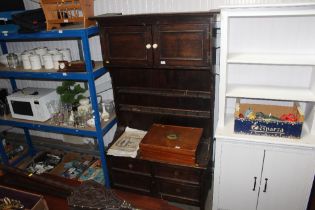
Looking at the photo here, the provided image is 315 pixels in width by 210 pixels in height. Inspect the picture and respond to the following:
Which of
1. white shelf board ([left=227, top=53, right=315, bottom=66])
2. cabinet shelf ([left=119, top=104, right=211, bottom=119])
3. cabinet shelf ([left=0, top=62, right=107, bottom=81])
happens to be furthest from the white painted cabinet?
cabinet shelf ([left=0, top=62, right=107, bottom=81])

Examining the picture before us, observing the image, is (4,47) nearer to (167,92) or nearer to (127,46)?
(127,46)

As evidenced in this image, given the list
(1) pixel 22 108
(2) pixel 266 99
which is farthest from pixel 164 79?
(1) pixel 22 108

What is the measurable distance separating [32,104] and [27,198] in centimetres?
162

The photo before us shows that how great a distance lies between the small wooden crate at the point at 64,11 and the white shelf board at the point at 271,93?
1.38 metres

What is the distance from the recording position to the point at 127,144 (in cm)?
260

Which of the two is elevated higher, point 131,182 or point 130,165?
point 130,165

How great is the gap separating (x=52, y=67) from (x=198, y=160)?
1.66 metres

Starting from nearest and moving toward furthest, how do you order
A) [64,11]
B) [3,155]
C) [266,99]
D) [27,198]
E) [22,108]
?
[27,198] < [266,99] < [64,11] < [22,108] < [3,155]

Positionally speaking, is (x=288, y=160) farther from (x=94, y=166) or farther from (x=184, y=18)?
(x=94, y=166)

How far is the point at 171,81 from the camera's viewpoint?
8.16 ft

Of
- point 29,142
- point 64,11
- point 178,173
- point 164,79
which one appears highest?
point 64,11

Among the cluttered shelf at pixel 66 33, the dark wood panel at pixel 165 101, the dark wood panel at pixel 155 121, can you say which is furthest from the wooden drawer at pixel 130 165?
the cluttered shelf at pixel 66 33

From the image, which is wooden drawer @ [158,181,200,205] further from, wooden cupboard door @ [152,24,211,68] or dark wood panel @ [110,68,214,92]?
wooden cupboard door @ [152,24,211,68]

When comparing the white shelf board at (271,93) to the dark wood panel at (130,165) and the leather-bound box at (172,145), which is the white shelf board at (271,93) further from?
the dark wood panel at (130,165)
